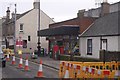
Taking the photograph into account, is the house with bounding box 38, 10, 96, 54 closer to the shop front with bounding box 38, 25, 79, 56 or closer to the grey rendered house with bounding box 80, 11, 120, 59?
the shop front with bounding box 38, 25, 79, 56

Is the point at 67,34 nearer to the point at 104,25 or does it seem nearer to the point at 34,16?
the point at 104,25

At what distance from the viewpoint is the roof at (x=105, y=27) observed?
3174cm

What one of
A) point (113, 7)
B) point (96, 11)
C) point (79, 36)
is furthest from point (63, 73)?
point (96, 11)

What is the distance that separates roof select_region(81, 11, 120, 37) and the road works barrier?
13660mm

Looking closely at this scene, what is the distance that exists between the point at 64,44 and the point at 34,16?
92.1 feet

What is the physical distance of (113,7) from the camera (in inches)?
1969

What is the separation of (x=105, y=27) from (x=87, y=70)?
21215mm

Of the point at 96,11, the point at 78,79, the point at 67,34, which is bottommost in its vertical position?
Answer: the point at 78,79

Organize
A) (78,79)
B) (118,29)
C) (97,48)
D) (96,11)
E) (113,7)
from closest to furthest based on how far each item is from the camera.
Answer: (78,79)
(118,29)
(97,48)
(113,7)
(96,11)

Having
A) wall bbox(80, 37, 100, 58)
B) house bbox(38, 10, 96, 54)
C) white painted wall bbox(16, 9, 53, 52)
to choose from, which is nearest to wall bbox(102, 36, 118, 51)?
wall bbox(80, 37, 100, 58)

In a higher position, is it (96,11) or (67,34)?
(96,11)

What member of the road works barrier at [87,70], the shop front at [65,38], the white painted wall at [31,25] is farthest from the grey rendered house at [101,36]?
the white painted wall at [31,25]

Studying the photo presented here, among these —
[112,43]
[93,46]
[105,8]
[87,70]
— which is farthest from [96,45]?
[87,70]

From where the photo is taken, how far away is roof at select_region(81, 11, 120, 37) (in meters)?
31.7
